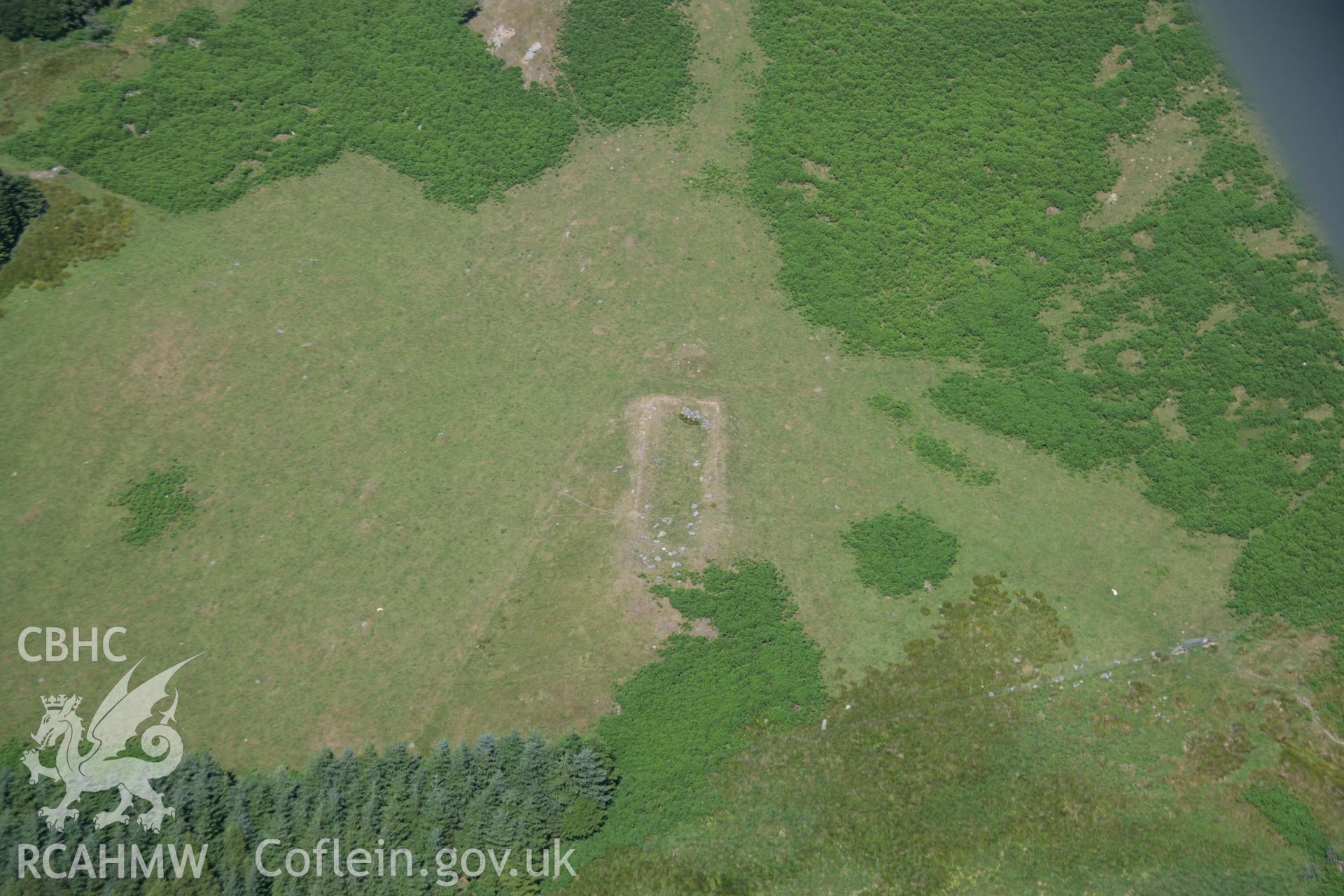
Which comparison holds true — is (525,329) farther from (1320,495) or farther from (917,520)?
(1320,495)

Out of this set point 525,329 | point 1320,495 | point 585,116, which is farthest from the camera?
point 585,116

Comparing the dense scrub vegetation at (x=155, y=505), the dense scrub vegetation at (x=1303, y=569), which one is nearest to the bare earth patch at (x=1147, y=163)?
the dense scrub vegetation at (x=1303, y=569)

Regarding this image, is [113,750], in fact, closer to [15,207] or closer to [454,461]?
[454,461]

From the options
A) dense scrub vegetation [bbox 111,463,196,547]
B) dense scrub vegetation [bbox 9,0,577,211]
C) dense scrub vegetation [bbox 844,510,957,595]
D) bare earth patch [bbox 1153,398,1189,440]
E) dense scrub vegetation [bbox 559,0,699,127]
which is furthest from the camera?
dense scrub vegetation [bbox 559,0,699,127]

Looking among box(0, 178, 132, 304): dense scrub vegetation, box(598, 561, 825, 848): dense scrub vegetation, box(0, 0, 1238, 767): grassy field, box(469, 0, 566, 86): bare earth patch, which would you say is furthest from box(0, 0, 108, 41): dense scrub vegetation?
box(598, 561, 825, 848): dense scrub vegetation

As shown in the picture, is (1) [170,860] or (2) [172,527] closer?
(1) [170,860]

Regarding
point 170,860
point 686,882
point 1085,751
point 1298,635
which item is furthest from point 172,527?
point 1298,635

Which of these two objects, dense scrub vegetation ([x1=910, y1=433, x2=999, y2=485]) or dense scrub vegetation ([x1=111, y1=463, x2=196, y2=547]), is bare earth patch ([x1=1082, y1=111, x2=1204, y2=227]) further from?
dense scrub vegetation ([x1=111, y1=463, x2=196, y2=547])

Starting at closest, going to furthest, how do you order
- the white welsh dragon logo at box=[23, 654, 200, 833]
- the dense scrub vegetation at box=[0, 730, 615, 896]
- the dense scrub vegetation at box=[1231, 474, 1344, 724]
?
the dense scrub vegetation at box=[0, 730, 615, 896] → the white welsh dragon logo at box=[23, 654, 200, 833] → the dense scrub vegetation at box=[1231, 474, 1344, 724]
